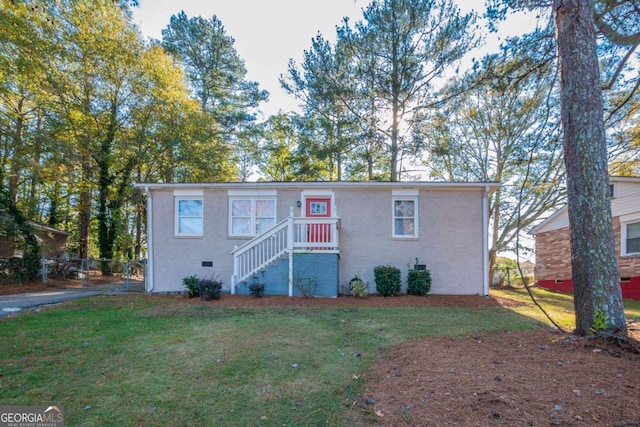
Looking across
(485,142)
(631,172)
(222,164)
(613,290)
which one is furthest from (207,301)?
(631,172)

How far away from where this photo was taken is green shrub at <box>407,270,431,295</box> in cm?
884

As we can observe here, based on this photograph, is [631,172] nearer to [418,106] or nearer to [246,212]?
[418,106]

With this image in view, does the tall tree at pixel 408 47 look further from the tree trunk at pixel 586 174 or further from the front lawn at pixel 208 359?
the front lawn at pixel 208 359

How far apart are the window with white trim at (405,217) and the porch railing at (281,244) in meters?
2.27

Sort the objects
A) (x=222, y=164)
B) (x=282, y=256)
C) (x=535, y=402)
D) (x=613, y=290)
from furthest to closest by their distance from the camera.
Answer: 1. (x=222, y=164)
2. (x=282, y=256)
3. (x=613, y=290)
4. (x=535, y=402)

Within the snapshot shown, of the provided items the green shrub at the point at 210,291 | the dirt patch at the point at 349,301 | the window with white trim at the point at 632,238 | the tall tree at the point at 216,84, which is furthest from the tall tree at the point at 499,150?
the tall tree at the point at 216,84

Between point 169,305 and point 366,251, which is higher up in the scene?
point 366,251

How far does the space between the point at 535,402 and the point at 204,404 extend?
2.79m

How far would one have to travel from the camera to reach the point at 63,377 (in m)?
3.34

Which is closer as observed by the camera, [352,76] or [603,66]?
[603,66]

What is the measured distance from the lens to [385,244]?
952 centimetres

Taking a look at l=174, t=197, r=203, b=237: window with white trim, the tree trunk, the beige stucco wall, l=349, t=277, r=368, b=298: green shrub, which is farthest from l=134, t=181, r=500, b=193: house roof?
the tree trunk

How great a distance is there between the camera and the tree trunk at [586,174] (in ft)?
11.9

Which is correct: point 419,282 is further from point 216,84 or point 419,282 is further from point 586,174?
point 216,84
